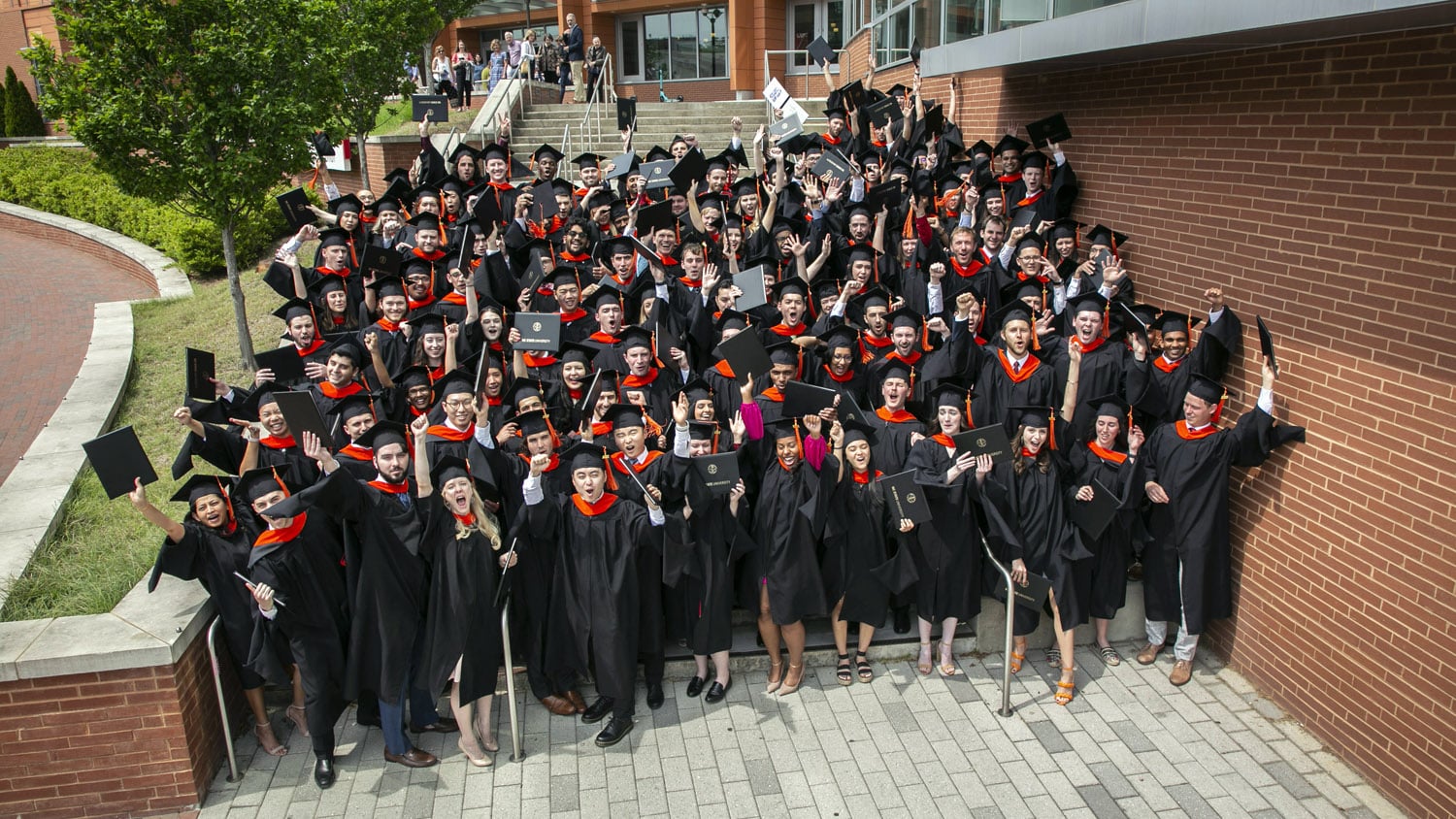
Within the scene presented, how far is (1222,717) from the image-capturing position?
5.95 metres

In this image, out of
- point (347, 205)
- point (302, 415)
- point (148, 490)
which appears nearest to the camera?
point (302, 415)

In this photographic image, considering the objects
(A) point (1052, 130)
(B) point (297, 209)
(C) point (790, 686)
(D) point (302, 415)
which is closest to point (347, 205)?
(B) point (297, 209)

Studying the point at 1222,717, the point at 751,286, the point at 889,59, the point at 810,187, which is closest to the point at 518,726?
the point at 751,286

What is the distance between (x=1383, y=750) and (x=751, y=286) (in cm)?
487

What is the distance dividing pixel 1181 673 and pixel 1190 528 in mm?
916

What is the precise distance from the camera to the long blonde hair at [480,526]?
17.7ft

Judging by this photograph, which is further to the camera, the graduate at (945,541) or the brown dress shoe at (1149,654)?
the brown dress shoe at (1149,654)

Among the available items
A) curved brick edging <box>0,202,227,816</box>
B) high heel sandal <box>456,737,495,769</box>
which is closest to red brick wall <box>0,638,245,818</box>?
curved brick edging <box>0,202,227,816</box>

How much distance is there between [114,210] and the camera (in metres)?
19.5

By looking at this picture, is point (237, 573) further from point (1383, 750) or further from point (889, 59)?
point (889, 59)

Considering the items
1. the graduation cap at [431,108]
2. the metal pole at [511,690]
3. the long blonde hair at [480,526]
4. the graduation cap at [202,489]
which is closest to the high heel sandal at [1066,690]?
the metal pole at [511,690]

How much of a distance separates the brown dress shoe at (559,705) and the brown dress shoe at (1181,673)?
12.3ft

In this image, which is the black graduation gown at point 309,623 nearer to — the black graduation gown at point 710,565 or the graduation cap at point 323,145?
the black graduation gown at point 710,565

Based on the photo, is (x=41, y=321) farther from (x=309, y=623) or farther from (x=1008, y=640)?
(x=1008, y=640)
